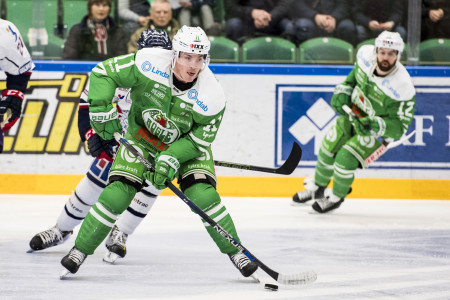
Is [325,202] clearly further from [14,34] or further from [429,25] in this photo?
[14,34]

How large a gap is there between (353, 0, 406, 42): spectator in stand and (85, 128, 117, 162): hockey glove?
131 inches

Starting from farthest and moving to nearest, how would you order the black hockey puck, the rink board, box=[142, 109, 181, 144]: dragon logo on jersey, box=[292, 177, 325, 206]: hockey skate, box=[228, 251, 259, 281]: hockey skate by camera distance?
the rink board
box=[292, 177, 325, 206]: hockey skate
box=[142, 109, 181, 144]: dragon logo on jersey
box=[228, 251, 259, 281]: hockey skate
the black hockey puck

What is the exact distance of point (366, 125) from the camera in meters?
6.09

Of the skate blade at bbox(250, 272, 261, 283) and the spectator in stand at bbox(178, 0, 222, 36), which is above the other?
the spectator in stand at bbox(178, 0, 222, 36)

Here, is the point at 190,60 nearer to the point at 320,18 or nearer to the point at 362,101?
the point at 362,101

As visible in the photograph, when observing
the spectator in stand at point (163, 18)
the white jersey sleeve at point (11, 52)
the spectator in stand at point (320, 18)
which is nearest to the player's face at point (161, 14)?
the spectator in stand at point (163, 18)

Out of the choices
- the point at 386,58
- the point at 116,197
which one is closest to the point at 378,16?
the point at 386,58

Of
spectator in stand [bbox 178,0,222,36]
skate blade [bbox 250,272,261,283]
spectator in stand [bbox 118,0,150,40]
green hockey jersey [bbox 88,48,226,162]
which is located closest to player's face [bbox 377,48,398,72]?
spectator in stand [bbox 178,0,222,36]

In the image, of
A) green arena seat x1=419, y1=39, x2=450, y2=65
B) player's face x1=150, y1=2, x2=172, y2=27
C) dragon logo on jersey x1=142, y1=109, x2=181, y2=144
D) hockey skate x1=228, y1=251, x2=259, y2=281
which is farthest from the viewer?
green arena seat x1=419, y1=39, x2=450, y2=65

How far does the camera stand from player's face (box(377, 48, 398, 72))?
6054mm

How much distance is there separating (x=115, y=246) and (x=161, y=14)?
2850mm

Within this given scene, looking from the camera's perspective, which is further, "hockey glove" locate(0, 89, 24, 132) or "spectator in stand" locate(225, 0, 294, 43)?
"spectator in stand" locate(225, 0, 294, 43)

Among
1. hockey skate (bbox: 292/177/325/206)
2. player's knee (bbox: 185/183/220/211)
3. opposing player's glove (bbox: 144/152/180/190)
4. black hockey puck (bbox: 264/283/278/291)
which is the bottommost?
hockey skate (bbox: 292/177/325/206)

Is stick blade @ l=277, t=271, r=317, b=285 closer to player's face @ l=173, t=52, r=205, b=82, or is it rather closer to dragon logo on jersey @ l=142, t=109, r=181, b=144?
dragon logo on jersey @ l=142, t=109, r=181, b=144
